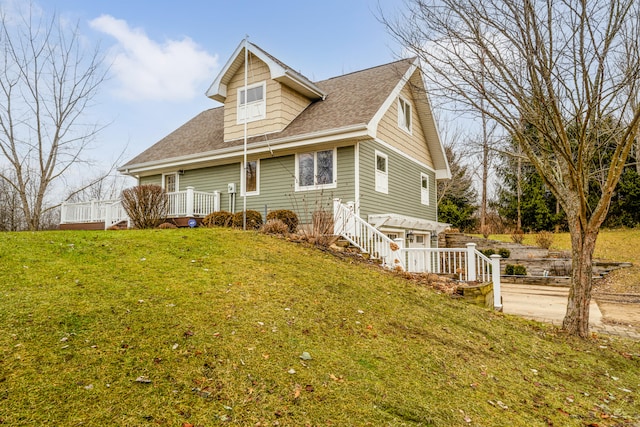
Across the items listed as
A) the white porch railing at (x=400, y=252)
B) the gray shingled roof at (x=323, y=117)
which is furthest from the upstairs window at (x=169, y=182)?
the white porch railing at (x=400, y=252)

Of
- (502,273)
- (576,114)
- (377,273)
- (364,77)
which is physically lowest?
(502,273)

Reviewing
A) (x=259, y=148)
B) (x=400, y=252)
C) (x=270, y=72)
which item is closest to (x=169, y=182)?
(x=259, y=148)

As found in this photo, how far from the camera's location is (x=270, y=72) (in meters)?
12.9

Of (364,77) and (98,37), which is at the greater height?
(98,37)

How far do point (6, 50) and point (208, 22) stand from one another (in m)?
7.55

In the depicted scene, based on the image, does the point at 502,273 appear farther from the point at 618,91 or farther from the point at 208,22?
the point at 208,22

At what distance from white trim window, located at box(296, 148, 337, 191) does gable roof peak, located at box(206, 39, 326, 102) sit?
2582mm

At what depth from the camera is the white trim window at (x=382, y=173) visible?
12.5 meters

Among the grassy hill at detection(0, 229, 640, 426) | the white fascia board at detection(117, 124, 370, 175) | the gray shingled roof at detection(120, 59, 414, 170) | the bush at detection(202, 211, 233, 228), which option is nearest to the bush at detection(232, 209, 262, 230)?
the bush at detection(202, 211, 233, 228)

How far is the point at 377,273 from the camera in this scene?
7496 mm

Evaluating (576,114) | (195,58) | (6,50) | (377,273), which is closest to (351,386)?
(377,273)

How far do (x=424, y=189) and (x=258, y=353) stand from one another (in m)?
14.0

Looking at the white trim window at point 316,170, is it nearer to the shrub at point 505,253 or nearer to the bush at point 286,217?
the bush at point 286,217

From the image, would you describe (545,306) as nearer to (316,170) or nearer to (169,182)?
(316,170)
